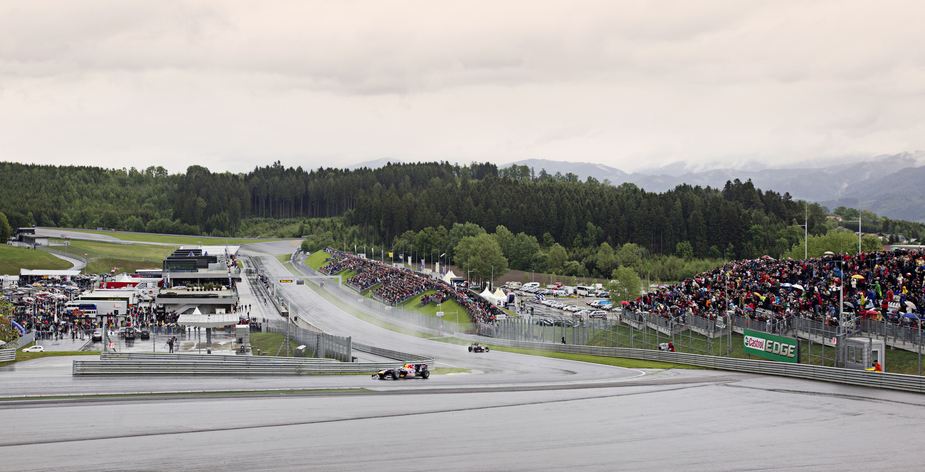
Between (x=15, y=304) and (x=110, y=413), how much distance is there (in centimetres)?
5130

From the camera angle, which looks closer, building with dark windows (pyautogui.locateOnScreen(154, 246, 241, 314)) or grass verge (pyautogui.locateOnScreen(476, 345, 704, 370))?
grass verge (pyautogui.locateOnScreen(476, 345, 704, 370))

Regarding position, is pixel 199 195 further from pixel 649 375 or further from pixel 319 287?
pixel 649 375

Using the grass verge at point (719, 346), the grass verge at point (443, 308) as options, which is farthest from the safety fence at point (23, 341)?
the grass verge at point (719, 346)

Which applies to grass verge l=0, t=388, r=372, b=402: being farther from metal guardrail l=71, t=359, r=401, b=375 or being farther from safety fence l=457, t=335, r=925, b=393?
safety fence l=457, t=335, r=925, b=393

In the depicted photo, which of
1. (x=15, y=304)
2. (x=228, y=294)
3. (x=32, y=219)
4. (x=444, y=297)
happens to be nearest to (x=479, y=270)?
(x=444, y=297)

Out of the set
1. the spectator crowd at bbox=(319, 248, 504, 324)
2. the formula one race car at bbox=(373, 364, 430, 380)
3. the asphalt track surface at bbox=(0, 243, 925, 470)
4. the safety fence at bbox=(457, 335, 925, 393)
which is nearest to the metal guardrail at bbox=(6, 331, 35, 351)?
the asphalt track surface at bbox=(0, 243, 925, 470)

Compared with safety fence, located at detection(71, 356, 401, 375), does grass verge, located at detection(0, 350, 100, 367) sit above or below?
below

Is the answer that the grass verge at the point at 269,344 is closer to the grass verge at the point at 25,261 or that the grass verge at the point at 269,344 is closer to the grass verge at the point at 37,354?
the grass verge at the point at 37,354

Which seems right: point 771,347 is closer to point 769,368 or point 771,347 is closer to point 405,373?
point 769,368

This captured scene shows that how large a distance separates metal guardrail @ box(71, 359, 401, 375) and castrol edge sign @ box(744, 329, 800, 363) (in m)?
19.7

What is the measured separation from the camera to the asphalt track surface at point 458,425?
612 inches

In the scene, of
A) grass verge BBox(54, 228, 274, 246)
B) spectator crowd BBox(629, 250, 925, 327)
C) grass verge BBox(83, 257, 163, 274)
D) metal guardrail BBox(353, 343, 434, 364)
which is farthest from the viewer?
grass verge BBox(54, 228, 274, 246)

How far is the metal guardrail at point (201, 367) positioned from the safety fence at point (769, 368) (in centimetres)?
1654

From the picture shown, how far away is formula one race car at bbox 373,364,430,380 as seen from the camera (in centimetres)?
3097
